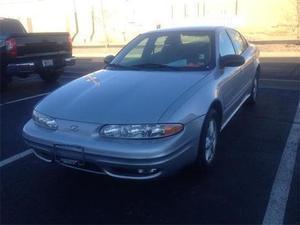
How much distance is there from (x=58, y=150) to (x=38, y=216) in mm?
588

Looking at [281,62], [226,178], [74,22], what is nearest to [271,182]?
[226,178]

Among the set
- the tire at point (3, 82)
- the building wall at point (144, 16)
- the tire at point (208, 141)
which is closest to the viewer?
the tire at point (208, 141)

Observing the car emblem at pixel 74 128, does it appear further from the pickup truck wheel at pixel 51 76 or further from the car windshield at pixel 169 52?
the pickup truck wheel at pixel 51 76

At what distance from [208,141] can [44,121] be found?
1.66 m

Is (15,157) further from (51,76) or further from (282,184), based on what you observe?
(51,76)

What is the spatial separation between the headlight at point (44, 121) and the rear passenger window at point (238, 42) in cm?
304

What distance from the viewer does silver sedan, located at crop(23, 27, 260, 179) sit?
3.55 m

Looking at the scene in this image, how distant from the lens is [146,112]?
3.71 m

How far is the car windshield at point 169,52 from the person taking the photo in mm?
4887

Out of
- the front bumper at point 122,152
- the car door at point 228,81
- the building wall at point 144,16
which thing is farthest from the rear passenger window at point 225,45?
the building wall at point 144,16

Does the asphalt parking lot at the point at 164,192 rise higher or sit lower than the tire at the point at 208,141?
lower

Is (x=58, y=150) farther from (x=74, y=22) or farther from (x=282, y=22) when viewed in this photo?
(x=74, y=22)

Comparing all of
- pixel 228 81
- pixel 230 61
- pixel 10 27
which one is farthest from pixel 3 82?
pixel 230 61

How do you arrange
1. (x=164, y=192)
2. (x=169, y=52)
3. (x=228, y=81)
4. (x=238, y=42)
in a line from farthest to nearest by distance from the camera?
(x=238, y=42)
(x=169, y=52)
(x=228, y=81)
(x=164, y=192)
